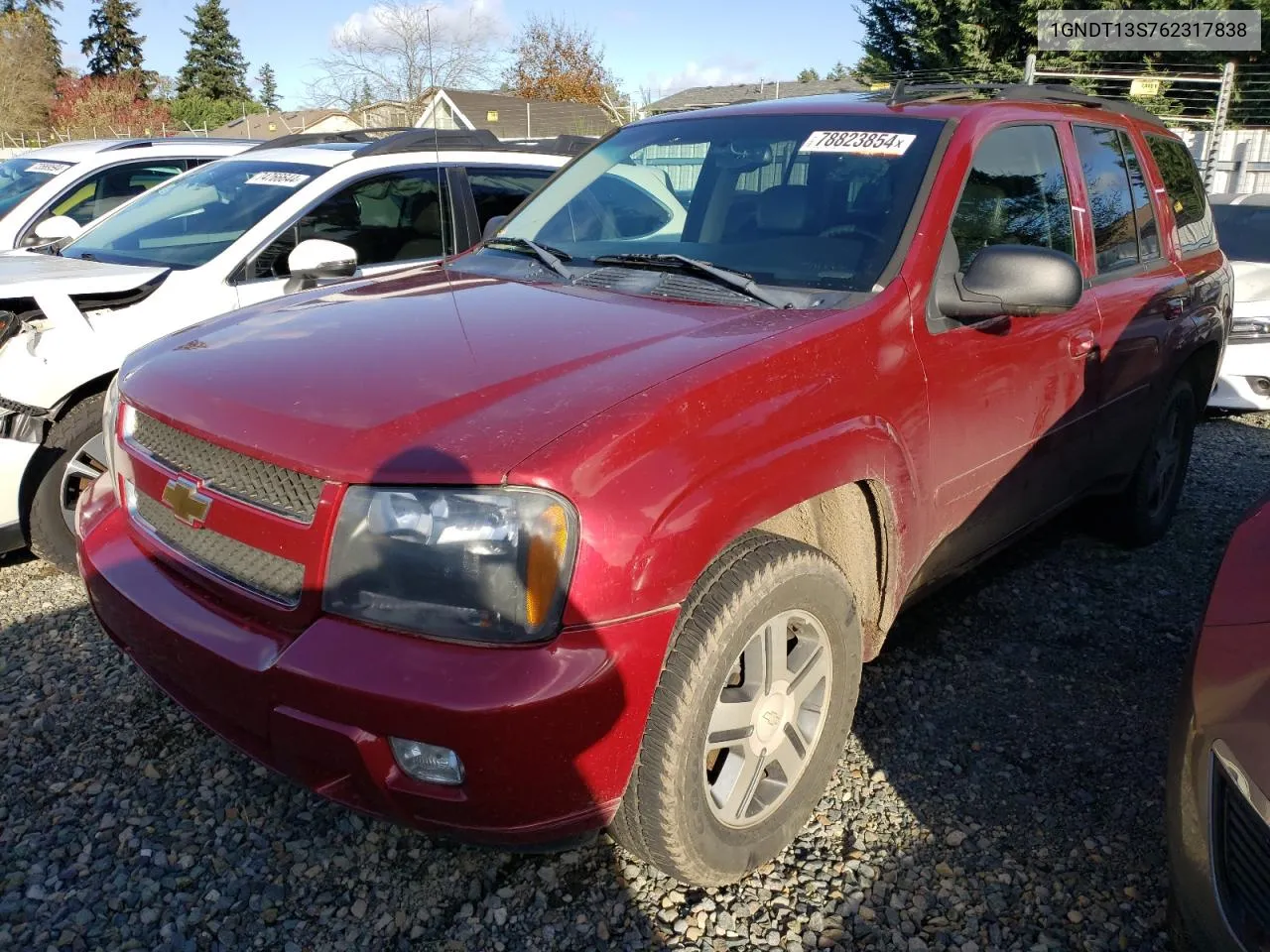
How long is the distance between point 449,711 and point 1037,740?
2.03 meters

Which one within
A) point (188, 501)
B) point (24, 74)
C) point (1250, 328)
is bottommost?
point (1250, 328)

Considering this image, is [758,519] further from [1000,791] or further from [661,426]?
[1000,791]

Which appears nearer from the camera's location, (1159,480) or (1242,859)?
(1242,859)

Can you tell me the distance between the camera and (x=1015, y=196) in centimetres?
326

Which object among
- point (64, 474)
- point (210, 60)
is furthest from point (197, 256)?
point (210, 60)

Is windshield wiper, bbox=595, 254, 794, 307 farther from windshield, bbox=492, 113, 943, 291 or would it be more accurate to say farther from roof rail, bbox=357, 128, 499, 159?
roof rail, bbox=357, 128, 499, 159

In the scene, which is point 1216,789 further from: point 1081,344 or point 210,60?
point 210,60

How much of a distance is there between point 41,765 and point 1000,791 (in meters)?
2.75

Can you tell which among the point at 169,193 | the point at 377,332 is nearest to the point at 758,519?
the point at 377,332

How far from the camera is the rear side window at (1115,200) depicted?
3.63m

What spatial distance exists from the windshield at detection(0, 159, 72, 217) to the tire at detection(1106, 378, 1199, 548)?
26.0ft

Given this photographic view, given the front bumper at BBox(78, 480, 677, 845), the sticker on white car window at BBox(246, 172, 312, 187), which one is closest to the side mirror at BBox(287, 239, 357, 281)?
the sticker on white car window at BBox(246, 172, 312, 187)

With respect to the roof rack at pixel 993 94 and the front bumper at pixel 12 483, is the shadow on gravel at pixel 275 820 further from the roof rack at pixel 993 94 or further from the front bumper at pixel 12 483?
the roof rack at pixel 993 94

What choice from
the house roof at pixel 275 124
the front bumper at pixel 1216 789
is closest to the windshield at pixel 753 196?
the front bumper at pixel 1216 789
